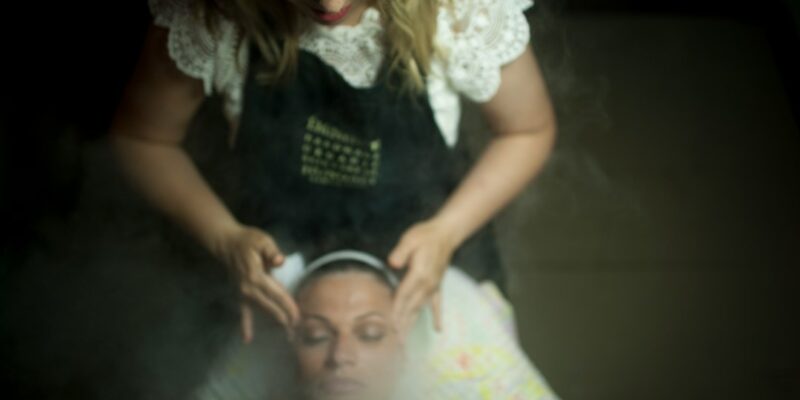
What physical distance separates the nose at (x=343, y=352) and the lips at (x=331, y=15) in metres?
0.30

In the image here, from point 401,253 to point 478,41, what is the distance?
226 millimetres

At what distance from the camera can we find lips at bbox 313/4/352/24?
743 millimetres

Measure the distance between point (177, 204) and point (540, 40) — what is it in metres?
0.42

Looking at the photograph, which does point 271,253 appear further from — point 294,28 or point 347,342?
point 294,28

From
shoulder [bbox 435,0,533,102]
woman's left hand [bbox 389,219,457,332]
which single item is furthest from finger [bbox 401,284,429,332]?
shoulder [bbox 435,0,533,102]

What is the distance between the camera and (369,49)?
0.77 meters

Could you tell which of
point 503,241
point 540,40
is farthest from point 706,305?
point 540,40

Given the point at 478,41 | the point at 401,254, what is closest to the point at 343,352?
the point at 401,254

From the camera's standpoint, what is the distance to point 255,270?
78cm

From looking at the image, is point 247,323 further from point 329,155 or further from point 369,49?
point 369,49

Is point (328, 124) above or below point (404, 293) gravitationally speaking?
above

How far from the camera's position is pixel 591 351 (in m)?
0.80

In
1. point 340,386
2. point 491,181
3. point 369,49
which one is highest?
point 369,49

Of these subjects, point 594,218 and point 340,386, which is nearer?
point 340,386
